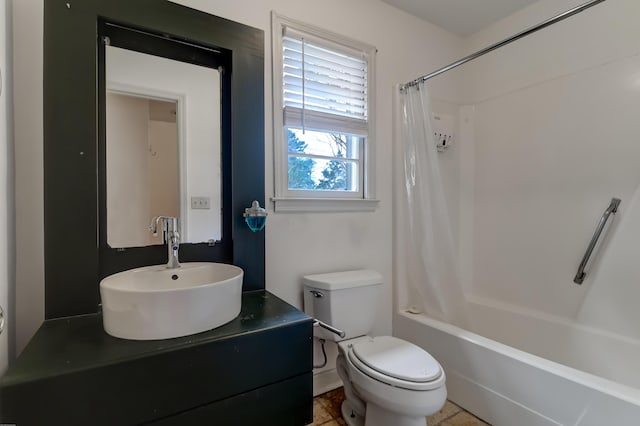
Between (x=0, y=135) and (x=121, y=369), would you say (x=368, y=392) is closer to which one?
(x=121, y=369)

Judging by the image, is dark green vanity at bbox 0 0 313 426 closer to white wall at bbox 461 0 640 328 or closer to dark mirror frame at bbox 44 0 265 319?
dark mirror frame at bbox 44 0 265 319

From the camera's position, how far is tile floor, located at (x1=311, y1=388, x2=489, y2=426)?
1538 mm

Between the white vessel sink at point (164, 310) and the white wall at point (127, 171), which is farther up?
the white wall at point (127, 171)

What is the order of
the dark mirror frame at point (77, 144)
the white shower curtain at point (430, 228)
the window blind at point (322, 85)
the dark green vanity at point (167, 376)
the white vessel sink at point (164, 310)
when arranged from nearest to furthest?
the dark green vanity at point (167, 376) < the white vessel sink at point (164, 310) < the dark mirror frame at point (77, 144) < the window blind at point (322, 85) < the white shower curtain at point (430, 228)

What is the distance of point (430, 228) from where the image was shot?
1.88 metres

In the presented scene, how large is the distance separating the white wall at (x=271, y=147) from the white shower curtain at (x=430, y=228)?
0.61 ft

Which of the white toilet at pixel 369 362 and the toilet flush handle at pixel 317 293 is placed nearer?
the white toilet at pixel 369 362

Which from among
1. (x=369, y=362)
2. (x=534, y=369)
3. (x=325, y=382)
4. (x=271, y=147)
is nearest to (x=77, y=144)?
(x=271, y=147)

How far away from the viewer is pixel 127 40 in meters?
1.24

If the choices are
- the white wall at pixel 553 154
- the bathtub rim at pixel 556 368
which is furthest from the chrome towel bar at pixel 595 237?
the bathtub rim at pixel 556 368

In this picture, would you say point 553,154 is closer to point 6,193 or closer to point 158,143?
point 158,143

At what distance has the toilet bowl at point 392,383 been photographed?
118 cm

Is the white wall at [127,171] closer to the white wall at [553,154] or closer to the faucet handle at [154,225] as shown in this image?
the faucet handle at [154,225]

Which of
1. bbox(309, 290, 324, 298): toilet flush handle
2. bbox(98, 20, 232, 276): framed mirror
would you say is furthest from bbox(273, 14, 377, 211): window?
bbox(309, 290, 324, 298): toilet flush handle
